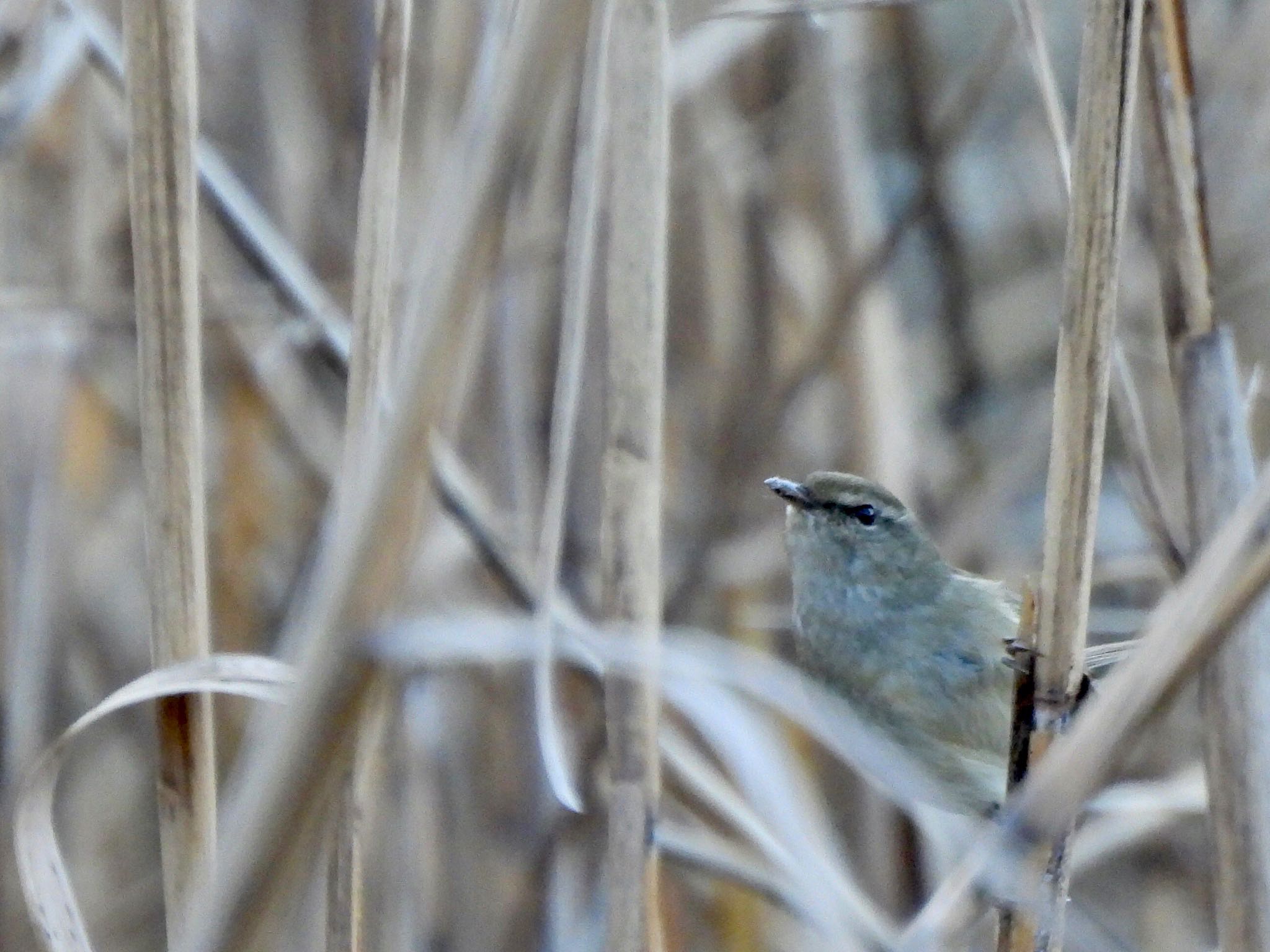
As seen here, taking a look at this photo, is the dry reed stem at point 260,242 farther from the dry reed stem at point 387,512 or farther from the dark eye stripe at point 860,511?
the dry reed stem at point 387,512

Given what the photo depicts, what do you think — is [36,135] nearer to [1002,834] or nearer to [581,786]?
[581,786]

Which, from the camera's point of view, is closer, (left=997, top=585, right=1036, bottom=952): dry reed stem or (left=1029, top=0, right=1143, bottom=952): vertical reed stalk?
(left=1029, top=0, right=1143, bottom=952): vertical reed stalk

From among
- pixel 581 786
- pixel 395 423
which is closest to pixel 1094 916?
pixel 581 786

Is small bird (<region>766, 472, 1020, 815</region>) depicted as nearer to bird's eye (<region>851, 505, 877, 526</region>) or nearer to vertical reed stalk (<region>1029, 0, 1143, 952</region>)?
bird's eye (<region>851, 505, 877, 526</region>)

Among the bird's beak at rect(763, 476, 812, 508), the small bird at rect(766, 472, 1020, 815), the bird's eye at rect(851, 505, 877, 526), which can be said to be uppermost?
the bird's beak at rect(763, 476, 812, 508)

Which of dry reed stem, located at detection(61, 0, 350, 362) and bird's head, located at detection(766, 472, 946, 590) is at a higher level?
dry reed stem, located at detection(61, 0, 350, 362)

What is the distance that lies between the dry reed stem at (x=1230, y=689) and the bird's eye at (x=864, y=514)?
0.47 m

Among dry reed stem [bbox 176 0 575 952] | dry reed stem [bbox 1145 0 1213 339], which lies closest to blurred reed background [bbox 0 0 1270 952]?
dry reed stem [bbox 1145 0 1213 339]

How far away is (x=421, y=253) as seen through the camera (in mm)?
842

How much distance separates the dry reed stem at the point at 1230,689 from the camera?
0.94 m

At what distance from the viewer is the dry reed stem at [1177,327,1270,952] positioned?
0.94m

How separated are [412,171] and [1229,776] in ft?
3.64

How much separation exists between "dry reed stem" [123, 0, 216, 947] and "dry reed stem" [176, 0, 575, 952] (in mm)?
302

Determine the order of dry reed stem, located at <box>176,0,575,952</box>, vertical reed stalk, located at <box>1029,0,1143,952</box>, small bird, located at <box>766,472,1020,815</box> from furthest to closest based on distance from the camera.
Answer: small bird, located at <box>766,472,1020,815</box>
vertical reed stalk, located at <box>1029,0,1143,952</box>
dry reed stem, located at <box>176,0,575,952</box>
